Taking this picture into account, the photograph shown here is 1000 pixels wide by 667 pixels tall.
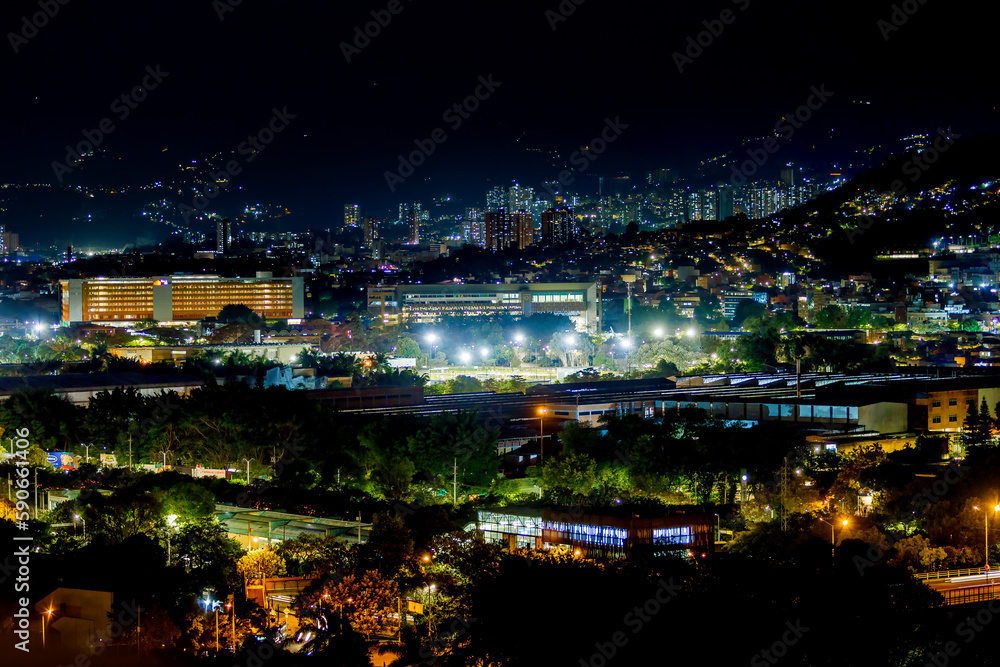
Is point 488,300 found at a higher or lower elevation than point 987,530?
higher

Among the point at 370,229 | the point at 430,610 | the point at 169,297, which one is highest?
the point at 370,229

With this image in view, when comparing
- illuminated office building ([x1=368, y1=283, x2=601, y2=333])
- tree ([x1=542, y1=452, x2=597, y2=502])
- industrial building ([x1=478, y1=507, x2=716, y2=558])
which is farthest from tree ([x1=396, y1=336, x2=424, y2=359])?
industrial building ([x1=478, y1=507, x2=716, y2=558])

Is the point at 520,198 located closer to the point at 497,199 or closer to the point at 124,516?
the point at 497,199

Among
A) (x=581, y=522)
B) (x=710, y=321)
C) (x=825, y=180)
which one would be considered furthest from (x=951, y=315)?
(x=825, y=180)

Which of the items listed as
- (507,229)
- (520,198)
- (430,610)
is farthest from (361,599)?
(520,198)

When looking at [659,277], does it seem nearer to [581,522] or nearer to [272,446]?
[272,446]

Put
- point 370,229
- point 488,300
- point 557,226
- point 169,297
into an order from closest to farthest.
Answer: point 169,297 < point 488,300 < point 557,226 < point 370,229
